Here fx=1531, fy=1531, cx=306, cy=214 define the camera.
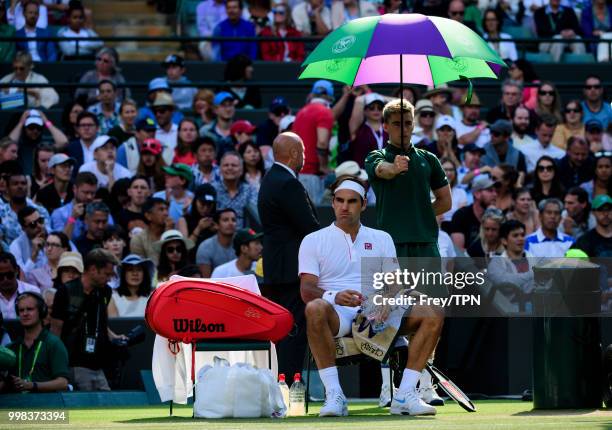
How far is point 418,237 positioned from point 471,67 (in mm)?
1476

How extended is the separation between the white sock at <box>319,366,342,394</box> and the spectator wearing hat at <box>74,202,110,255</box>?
590 centimetres

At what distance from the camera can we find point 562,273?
396 inches

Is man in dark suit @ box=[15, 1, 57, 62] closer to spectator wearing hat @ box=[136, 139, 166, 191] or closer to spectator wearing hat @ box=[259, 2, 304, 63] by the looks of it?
spectator wearing hat @ box=[259, 2, 304, 63]

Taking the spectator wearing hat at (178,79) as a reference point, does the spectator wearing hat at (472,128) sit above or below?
below

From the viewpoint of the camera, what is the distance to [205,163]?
663 inches

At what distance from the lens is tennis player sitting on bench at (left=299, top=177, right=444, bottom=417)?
9867 mm

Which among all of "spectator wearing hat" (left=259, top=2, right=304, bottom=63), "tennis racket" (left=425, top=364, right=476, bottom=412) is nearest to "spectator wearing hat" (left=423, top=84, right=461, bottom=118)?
"spectator wearing hat" (left=259, top=2, right=304, bottom=63)

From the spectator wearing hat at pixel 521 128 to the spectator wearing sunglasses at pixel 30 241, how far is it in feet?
19.9

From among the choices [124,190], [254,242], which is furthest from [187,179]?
[254,242]

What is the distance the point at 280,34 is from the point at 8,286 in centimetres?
790

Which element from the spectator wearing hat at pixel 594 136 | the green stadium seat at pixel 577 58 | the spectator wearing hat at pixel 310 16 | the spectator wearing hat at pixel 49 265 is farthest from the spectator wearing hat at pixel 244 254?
the green stadium seat at pixel 577 58

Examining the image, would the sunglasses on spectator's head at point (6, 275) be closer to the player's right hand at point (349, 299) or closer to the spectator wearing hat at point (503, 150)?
the player's right hand at point (349, 299)

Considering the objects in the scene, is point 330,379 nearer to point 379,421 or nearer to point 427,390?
point 379,421

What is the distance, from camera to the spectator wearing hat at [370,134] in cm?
1659
